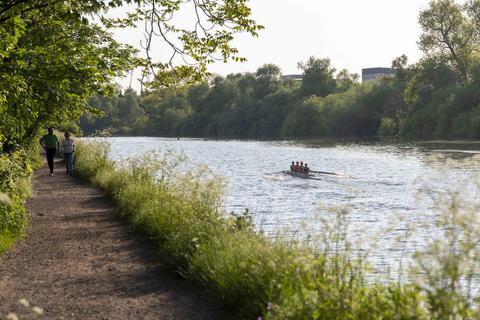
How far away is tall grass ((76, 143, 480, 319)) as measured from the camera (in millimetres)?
5340

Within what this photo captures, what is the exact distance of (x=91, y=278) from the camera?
9359 mm

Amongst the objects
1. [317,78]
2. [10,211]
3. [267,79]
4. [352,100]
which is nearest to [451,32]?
[352,100]

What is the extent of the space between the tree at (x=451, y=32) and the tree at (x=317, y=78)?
40.5 m

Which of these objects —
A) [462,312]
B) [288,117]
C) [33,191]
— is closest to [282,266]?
[462,312]

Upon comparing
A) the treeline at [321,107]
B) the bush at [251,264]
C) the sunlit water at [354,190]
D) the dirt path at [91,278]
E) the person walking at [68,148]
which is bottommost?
the sunlit water at [354,190]

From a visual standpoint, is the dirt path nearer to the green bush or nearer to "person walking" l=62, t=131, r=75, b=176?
the green bush

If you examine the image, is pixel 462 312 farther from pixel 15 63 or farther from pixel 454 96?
pixel 454 96

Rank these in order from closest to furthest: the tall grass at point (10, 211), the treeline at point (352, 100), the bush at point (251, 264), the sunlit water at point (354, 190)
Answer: the bush at point (251, 264) → the tall grass at point (10, 211) → the sunlit water at point (354, 190) → the treeline at point (352, 100)

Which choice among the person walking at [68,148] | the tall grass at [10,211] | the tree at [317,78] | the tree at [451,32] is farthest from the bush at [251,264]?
the tree at [317,78]

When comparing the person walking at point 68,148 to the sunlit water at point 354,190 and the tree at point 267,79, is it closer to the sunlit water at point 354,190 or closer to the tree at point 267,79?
the sunlit water at point 354,190

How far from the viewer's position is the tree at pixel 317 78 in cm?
11919

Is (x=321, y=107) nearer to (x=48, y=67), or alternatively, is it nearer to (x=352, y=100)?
(x=352, y=100)

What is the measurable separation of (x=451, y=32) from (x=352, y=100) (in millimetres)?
27826

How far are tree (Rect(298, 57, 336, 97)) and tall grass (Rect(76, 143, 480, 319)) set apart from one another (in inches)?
4206
